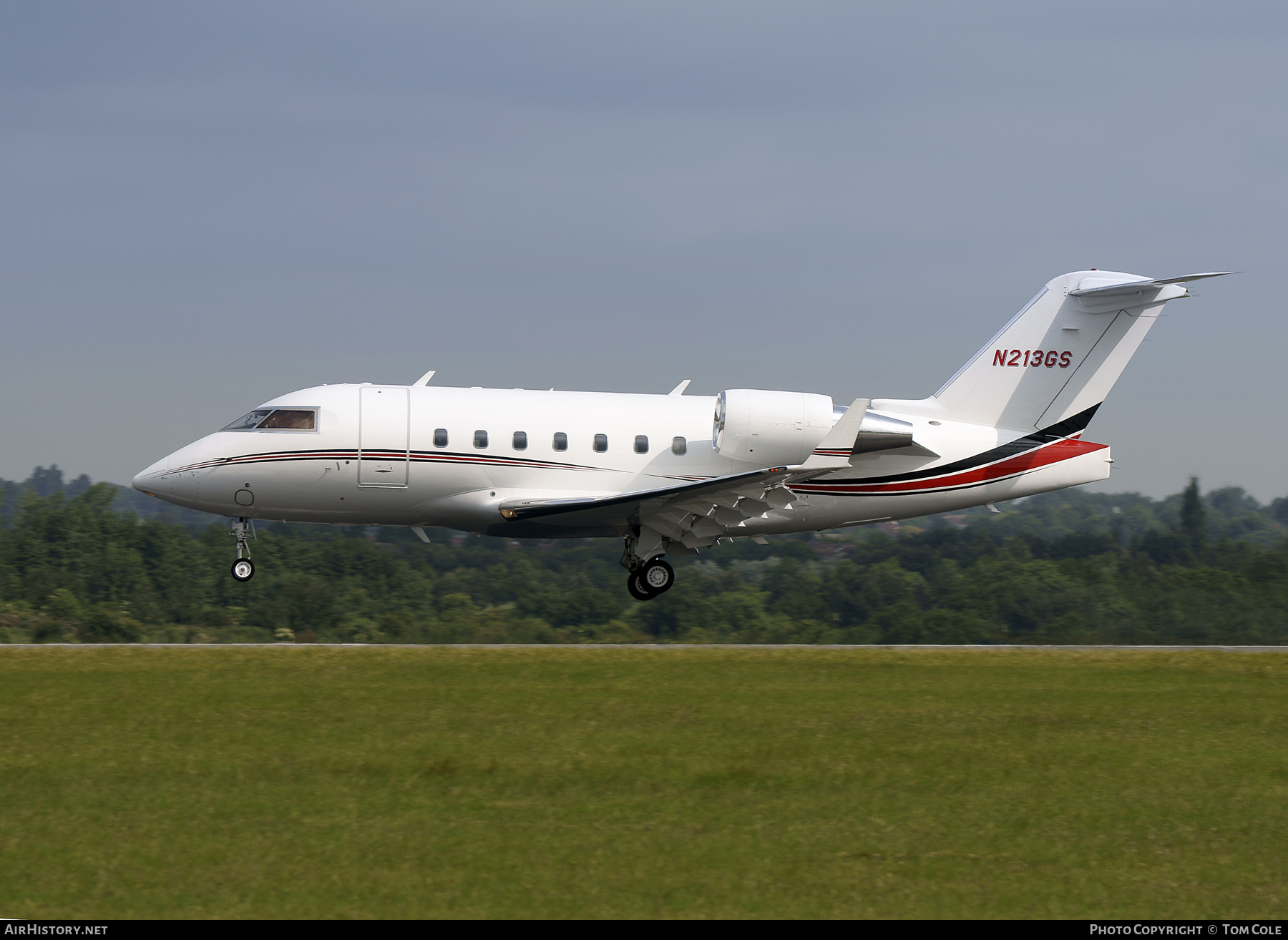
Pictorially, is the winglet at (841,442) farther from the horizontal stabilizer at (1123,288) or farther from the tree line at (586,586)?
the tree line at (586,586)

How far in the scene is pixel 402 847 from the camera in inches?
381

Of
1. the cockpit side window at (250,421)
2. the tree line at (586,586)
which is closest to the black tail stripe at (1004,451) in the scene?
the cockpit side window at (250,421)

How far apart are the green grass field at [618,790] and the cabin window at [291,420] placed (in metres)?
5.20

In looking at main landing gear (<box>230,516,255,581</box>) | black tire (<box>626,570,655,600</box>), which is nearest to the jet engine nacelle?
black tire (<box>626,570,655,600</box>)

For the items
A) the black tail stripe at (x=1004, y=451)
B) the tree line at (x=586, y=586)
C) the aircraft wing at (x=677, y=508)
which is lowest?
the tree line at (x=586, y=586)

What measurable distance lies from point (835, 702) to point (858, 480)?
26.8ft

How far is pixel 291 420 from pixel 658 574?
7459 millimetres

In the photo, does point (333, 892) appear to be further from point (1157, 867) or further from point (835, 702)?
point (835, 702)

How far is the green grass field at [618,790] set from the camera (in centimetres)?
899

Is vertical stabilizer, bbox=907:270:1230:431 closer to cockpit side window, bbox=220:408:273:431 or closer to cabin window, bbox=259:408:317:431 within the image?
cabin window, bbox=259:408:317:431

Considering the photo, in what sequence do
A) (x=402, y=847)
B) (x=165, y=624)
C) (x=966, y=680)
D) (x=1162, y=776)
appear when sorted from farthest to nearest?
(x=165, y=624), (x=966, y=680), (x=1162, y=776), (x=402, y=847)

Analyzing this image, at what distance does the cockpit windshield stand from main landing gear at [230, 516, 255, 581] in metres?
1.79

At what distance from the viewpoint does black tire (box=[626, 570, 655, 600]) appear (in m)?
22.7
